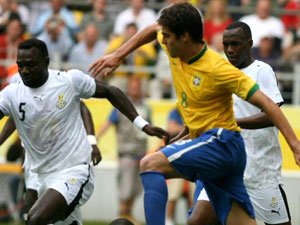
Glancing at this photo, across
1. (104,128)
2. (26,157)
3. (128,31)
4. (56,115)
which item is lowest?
(104,128)

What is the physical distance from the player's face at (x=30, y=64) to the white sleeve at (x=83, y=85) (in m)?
0.33

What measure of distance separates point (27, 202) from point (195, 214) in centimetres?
184

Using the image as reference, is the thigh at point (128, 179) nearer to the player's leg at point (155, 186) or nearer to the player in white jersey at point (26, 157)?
the player in white jersey at point (26, 157)

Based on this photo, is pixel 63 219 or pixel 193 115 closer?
pixel 193 115

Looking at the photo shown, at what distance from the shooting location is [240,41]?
8.55 metres

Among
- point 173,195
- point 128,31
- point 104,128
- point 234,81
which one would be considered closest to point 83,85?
point 234,81

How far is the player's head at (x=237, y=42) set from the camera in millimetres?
8547

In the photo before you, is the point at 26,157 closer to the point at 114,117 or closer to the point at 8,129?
the point at 8,129

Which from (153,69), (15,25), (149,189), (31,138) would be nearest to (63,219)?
(31,138)

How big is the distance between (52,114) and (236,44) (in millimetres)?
1814

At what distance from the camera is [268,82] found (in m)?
8.63

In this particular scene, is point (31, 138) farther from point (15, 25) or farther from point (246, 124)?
point (15, 25)

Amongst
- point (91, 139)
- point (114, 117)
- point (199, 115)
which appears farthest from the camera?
point (114, 117)

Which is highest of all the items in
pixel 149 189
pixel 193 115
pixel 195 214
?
pixel 193 115
